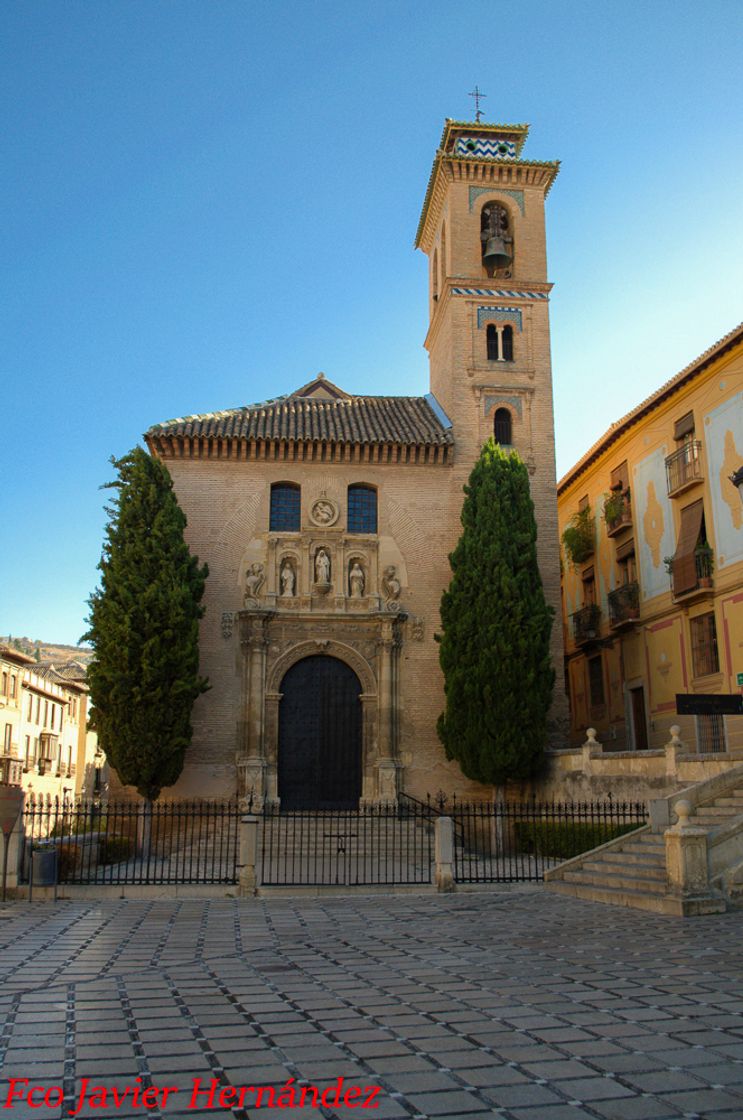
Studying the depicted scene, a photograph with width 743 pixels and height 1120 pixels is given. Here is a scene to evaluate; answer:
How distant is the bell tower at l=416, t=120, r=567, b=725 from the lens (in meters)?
26.0

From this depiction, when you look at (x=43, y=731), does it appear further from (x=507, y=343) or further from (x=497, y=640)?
(x=497, y=640)

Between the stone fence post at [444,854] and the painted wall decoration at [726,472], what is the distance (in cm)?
984

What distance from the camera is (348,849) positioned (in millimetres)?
18906

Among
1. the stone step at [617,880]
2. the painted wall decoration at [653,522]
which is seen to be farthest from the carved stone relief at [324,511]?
the stone step at [617,880]

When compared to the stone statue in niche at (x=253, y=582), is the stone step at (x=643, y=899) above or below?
below

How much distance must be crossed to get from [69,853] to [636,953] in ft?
34.7

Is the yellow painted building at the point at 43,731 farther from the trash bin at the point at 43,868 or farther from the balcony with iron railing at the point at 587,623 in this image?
the trash bin at the point at 43,868

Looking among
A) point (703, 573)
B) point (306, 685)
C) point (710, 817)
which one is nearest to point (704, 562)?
point (703, 573)

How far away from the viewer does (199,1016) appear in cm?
646

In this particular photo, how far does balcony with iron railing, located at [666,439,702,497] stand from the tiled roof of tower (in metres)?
5.47

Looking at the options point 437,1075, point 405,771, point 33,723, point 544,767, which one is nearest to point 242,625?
point 405,771

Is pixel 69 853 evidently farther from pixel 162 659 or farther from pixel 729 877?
pixel 729 877

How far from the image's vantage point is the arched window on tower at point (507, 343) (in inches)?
1056

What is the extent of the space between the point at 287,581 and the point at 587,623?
32.7 feet
